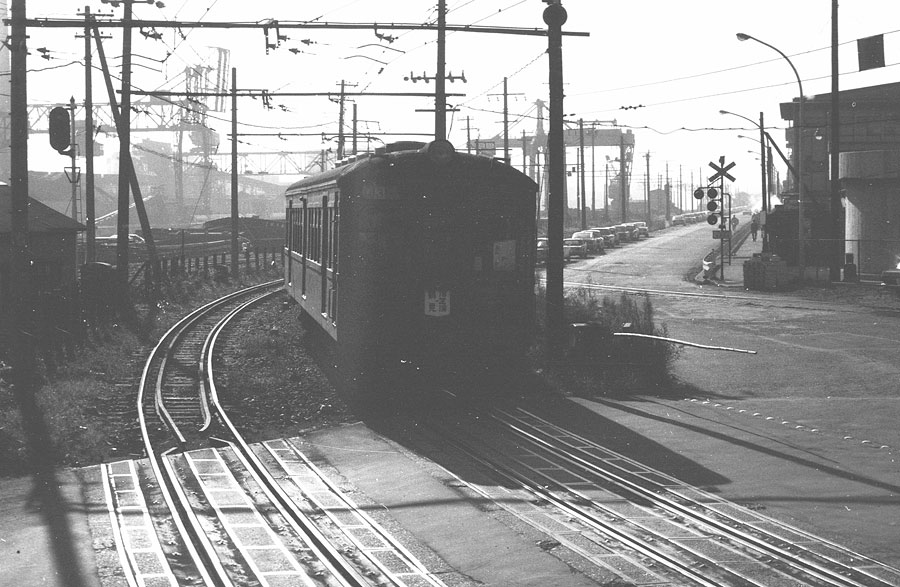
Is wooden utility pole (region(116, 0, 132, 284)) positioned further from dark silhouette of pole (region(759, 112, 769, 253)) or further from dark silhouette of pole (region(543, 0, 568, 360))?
dark silhouette of pole (region(759, 112, 769, 253))

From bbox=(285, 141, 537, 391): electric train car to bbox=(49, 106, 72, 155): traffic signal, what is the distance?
4.02 m

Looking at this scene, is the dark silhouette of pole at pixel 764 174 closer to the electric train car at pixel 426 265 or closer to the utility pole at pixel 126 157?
the utility pole at pixel 126 157

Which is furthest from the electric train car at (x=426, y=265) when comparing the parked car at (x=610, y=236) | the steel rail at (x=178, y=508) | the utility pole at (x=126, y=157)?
the parked car at (x=610, y=236)

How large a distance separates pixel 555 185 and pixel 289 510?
790cm

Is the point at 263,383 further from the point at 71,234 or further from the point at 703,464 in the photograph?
the point at 71,234

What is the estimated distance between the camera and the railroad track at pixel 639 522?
23.0 feet

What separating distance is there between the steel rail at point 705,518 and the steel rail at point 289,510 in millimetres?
2851

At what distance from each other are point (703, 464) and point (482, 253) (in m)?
4.61

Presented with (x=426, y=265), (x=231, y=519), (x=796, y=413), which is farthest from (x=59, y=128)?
(x=796, y=413)

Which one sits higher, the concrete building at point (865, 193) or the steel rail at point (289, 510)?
the concrete building at point (865, 193)

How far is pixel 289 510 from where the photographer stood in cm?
876

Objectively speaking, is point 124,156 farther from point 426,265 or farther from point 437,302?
point 437,302

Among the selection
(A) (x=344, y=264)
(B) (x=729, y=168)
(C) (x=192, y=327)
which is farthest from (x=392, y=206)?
(B) (x=729, y=168)

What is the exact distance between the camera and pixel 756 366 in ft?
59.5
